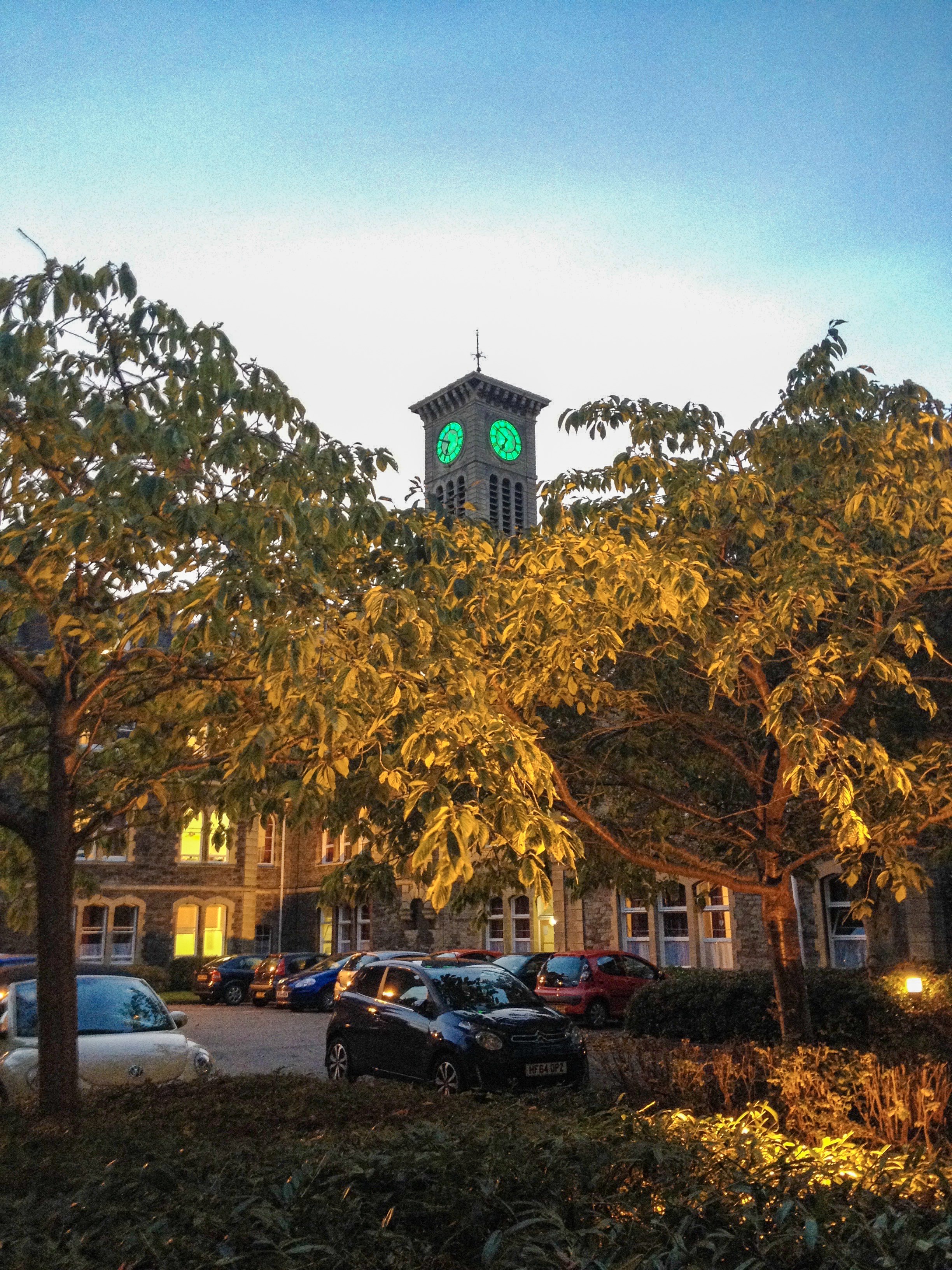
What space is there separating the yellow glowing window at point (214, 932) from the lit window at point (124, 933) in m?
2.47

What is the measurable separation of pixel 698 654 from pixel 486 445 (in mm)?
56457

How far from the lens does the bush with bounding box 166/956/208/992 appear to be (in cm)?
3528

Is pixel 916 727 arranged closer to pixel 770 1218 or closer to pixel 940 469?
pixel 940 469

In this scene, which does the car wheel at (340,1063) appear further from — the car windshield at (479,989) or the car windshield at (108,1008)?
the car windshield at (108,1008)

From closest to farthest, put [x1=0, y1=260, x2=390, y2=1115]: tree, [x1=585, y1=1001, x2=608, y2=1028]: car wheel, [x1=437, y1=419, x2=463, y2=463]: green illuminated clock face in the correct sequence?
[x1=0, y1=260, x2=390, y2=1115]: tree < [x1=585, y1=1001, x2=608, y2=1028]: car wheel < [x1=437, y1=419, x2=463, y2=463]: green illuminated clock face

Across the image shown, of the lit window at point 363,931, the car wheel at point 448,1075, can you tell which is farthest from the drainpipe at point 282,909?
the car wheel at point 448,1075

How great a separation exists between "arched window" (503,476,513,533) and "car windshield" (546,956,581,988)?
43.8 metres

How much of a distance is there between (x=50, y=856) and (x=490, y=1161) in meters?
3.99

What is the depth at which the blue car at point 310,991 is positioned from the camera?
1058 inches

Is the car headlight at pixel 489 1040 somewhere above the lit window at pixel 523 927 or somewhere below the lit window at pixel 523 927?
below

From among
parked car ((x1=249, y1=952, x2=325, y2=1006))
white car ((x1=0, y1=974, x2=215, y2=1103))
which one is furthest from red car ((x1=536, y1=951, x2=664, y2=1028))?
white car ((x1=0, y1=974, x2=215, y2=1103))

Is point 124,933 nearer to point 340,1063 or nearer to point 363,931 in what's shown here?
point 363,931

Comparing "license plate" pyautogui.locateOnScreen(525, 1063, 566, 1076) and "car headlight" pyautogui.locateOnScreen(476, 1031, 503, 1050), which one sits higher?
"car headlight" pyautogui.locateOnScreen(476, 1031, 503, 1050)

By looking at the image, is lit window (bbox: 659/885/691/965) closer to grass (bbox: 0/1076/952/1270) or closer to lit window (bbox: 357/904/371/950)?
lit window (bbox: 357/904/371/950)
